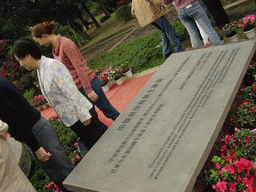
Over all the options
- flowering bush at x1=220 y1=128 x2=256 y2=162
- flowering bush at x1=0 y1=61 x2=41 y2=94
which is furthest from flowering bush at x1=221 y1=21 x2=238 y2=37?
flowering bush at x1=0 y1=61 x2=41 y2=94

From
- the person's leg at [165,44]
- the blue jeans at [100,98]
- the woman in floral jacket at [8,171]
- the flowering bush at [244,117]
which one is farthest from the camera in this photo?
the person's leg at [165,44]

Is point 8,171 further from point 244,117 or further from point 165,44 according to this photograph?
point 165,44

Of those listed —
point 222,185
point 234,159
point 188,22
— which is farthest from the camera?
point 188,22

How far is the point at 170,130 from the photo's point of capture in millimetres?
1894

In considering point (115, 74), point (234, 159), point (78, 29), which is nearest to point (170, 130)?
point (234, 159)

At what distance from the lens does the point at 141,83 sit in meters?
5.09

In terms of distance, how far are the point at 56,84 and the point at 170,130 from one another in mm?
1251

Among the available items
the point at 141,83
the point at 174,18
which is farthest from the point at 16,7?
the point at 141,83

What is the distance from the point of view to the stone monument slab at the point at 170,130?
1.60 meters

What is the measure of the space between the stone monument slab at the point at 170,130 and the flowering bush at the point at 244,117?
0.25 m

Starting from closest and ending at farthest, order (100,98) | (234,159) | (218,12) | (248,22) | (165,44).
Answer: (234,159) → (100,98) → (248,22) → (218,12) → (165,44)

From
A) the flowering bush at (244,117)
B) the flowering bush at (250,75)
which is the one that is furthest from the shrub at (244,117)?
the flowering bush at (250,75)

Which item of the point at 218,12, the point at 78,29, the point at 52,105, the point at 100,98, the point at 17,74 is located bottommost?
the point at 218,12

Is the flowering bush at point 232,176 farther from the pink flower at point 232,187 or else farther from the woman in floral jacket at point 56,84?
the woman in floral jacket at point 56,84
